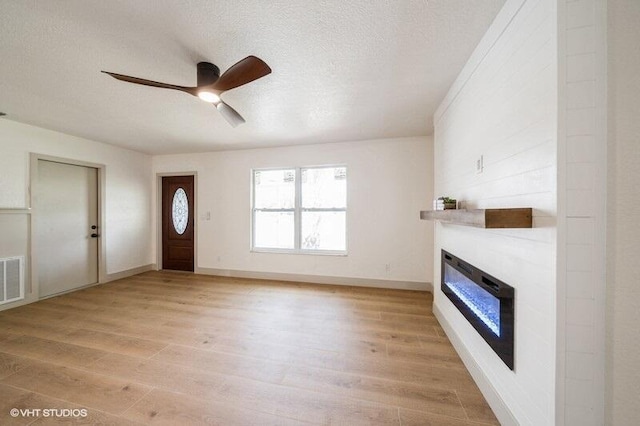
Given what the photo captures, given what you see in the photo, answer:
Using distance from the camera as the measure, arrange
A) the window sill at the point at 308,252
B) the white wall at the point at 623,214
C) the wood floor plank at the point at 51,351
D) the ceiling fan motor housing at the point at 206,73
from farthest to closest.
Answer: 1. the window sill at the point at 308,252
2. the wood floor plank at the point at 51,351
3. the ceiling fan motor housing at the point at 206,73
4. the white wall at the point at 623,214

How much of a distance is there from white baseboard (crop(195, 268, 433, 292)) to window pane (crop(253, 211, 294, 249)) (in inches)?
22.6

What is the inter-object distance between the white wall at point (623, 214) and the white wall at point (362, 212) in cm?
293

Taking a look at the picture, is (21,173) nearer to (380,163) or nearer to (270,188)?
(270,188)

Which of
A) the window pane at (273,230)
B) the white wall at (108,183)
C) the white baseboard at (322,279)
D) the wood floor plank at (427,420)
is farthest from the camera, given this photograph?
the window pane at (273,230)

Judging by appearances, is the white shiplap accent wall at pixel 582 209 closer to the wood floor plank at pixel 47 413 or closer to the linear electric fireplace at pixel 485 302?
the linear electric fireplace at pixel 485 302

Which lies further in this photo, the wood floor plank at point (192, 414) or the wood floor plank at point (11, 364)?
the wood floor plank at point (11, 364)

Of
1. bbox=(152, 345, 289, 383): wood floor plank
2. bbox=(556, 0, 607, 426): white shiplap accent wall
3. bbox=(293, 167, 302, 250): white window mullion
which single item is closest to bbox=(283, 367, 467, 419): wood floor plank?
bbox=(152, 345, 289, 383): wood floor plank

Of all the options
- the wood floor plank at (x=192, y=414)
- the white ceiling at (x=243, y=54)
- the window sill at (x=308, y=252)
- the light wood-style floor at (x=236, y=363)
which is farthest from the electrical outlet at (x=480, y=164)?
the window sill at (x=308, y=252)

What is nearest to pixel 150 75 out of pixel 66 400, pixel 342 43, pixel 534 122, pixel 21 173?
pixel 342 43

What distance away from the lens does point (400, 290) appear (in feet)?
12.7

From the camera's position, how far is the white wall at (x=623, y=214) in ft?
3.15

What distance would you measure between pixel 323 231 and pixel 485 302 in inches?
117

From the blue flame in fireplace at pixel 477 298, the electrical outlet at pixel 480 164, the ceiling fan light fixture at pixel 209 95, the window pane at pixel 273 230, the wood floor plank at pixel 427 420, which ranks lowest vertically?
the wood floor plank at pixel 427 420

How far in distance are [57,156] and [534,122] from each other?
5.80 m
